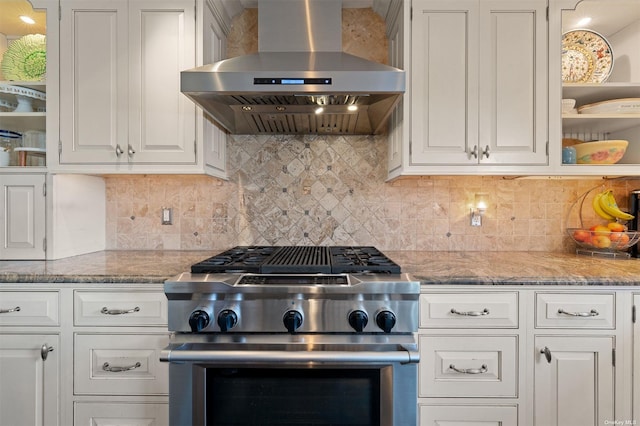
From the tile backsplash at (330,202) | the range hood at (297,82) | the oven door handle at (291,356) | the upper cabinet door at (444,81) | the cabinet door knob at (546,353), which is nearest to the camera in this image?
the oven door handle at (291,356)

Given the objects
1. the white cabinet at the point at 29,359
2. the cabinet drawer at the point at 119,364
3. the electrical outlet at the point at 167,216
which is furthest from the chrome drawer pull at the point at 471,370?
the electrical outlet at the point at 167,216

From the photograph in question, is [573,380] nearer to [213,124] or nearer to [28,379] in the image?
[213,124]

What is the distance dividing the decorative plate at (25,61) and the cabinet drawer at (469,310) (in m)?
2.31

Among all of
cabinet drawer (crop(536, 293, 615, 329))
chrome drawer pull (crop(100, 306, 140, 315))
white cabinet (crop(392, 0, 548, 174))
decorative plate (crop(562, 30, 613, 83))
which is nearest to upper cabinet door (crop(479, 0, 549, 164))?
white cabinet (crop(392, 0, 548, 174))

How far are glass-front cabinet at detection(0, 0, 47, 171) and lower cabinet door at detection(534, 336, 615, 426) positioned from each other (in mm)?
2592

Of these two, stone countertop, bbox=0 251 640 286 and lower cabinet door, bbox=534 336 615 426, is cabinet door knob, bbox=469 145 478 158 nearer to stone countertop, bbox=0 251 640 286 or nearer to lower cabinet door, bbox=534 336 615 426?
stone countertop, bbox=0 251 640 286

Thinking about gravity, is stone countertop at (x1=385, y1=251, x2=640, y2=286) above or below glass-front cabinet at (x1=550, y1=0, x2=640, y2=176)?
below

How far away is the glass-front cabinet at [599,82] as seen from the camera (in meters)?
1.69

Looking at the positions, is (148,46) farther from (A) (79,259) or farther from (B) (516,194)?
(B) (516,194)

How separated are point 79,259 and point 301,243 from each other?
1209 millimetres

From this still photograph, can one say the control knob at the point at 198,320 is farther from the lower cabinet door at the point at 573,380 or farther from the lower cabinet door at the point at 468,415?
the lower cabinet door at the point at 573,380

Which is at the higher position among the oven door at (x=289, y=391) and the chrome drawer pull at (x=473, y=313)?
the chrome drawer pull at (x=473, y=313)

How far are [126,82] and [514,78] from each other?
1988 millimetres

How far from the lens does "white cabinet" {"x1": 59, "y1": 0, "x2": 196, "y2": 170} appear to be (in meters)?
1.69
